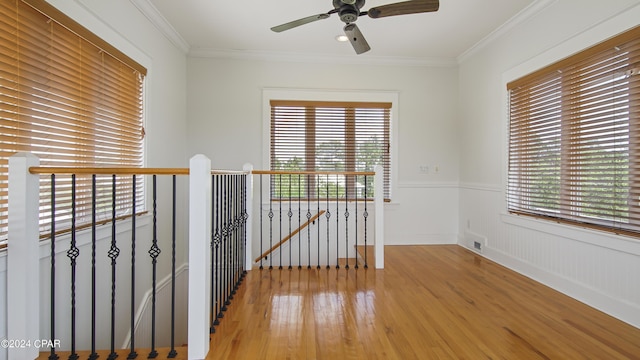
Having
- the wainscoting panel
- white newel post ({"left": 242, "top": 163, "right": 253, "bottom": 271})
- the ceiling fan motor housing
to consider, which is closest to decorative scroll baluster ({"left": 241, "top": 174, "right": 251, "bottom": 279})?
white newel post ({"left": 242, "top": 163, "right": 253, "bottom": 271})

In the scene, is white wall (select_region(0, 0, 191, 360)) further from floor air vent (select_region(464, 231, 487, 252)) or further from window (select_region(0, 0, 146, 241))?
floor air vent (select_region(464, 231, 487, 252))

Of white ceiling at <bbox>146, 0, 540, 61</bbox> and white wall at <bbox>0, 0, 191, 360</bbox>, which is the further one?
white ceiling at <bbox>146, 0, 540, 61</bbox>

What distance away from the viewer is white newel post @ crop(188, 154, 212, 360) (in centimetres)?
159

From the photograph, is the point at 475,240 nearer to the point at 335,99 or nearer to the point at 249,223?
the point at 335,99

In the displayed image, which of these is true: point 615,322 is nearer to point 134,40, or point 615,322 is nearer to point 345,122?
point 345,122

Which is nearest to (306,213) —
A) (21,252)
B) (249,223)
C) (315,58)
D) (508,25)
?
(249,223)

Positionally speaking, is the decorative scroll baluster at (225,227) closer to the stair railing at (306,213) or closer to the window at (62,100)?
the window at (62,100)

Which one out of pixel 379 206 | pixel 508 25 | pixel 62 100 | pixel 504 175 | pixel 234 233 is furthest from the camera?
pixel 504 175

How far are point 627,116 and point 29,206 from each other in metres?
3.88

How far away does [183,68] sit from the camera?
156 inches

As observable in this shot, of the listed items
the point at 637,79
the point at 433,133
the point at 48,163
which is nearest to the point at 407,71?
the point at 433,133

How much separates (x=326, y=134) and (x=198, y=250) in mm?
2961

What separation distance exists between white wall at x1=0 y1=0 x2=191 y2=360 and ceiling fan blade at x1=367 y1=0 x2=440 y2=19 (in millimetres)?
2110

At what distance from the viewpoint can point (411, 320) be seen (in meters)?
2.11
